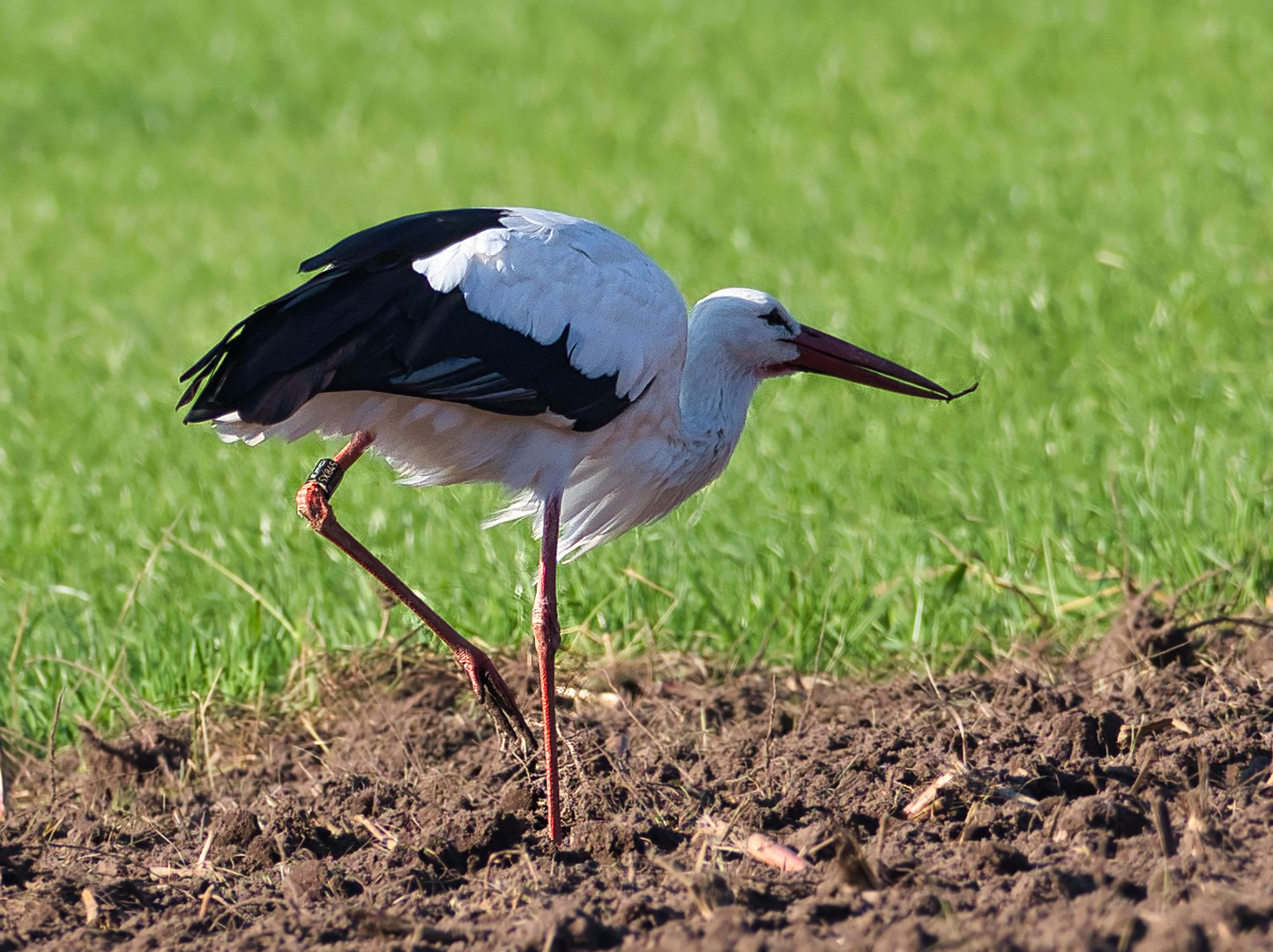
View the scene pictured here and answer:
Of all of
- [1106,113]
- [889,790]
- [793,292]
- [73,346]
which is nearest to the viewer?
[889,790]

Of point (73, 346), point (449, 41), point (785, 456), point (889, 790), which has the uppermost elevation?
point (449, 41)

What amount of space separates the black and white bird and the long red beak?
163mm

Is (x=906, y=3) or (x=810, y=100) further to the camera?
(x=906, y=3)

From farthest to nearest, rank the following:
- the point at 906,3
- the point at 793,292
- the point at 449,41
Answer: the point at 449,41 < the point at 906,3 < the point at 793,292

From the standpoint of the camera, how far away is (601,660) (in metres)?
5.27

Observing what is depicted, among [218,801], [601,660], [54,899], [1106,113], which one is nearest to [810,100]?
[1106,113]

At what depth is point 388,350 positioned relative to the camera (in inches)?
163

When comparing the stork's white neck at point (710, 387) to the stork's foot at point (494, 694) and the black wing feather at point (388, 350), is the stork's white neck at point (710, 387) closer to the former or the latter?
the black wing feather at point (388, 350)

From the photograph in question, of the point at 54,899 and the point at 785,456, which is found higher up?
the point at 785,456

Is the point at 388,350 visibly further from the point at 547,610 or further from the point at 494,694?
the point at 494,694

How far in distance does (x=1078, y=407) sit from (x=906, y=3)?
9210mm

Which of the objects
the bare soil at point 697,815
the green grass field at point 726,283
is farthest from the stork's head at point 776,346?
the bare soil at point 697,815

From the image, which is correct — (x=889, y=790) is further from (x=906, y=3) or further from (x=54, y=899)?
(x=906, y=3)

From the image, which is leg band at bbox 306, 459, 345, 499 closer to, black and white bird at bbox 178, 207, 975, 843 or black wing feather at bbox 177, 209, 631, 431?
black and white bird at bbox 178, 207, 975, 843
